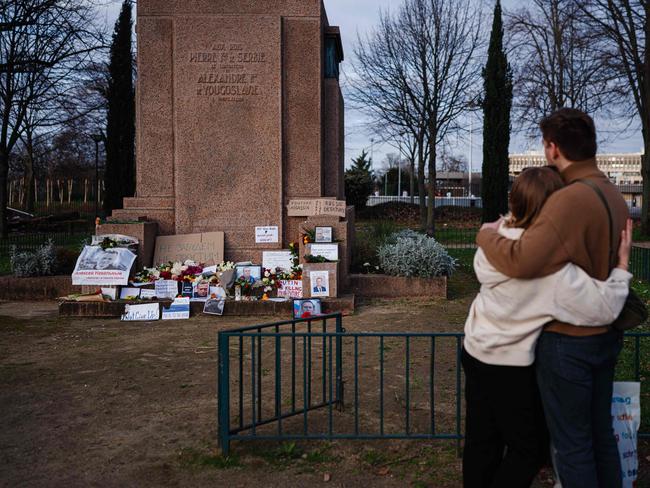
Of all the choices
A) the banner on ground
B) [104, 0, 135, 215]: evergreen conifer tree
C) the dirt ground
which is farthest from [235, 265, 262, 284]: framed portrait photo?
[104, 0, 135, 215]: evergreen conifer tree

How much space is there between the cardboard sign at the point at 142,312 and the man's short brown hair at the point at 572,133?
24.3 feet

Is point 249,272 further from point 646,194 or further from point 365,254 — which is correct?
point 646,194

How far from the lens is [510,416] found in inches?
109

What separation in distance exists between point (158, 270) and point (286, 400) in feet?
17.6

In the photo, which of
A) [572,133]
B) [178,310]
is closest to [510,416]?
[572,133]

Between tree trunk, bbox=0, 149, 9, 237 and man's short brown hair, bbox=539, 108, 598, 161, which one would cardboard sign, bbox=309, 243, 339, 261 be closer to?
man's short brown hair, bbox=539, 108, 598, 161

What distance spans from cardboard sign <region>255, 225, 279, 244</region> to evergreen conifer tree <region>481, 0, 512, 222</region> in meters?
13.4

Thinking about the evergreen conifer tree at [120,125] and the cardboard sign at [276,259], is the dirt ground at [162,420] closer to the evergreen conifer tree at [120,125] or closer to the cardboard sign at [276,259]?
the cardboard sign at [276,259]

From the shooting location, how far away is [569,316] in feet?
8.57

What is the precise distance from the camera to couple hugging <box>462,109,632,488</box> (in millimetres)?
2605

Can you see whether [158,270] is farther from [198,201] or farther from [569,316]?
[569,316]

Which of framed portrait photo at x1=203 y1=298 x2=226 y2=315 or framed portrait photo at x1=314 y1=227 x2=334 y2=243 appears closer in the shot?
framed portrait photo at x1=203 y1=298 x2=226 y2=315

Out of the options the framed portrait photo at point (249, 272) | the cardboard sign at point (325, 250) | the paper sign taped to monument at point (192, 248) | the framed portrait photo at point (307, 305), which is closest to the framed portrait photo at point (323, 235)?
the cardboard sign at point (325, 250)

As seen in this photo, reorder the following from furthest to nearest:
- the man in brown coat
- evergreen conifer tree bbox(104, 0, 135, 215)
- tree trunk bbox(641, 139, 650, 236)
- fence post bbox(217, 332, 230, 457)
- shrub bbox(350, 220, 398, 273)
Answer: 1. evergreen conifer tree bbox(104, 0, 135, 215)
2. tree trunk bbox(641, 139, 650, 236)
3. shrub bbox(350, 220, 398, 273)
4. fence post bbox(217, 332, 230, 457)
5. the man in brown coat
